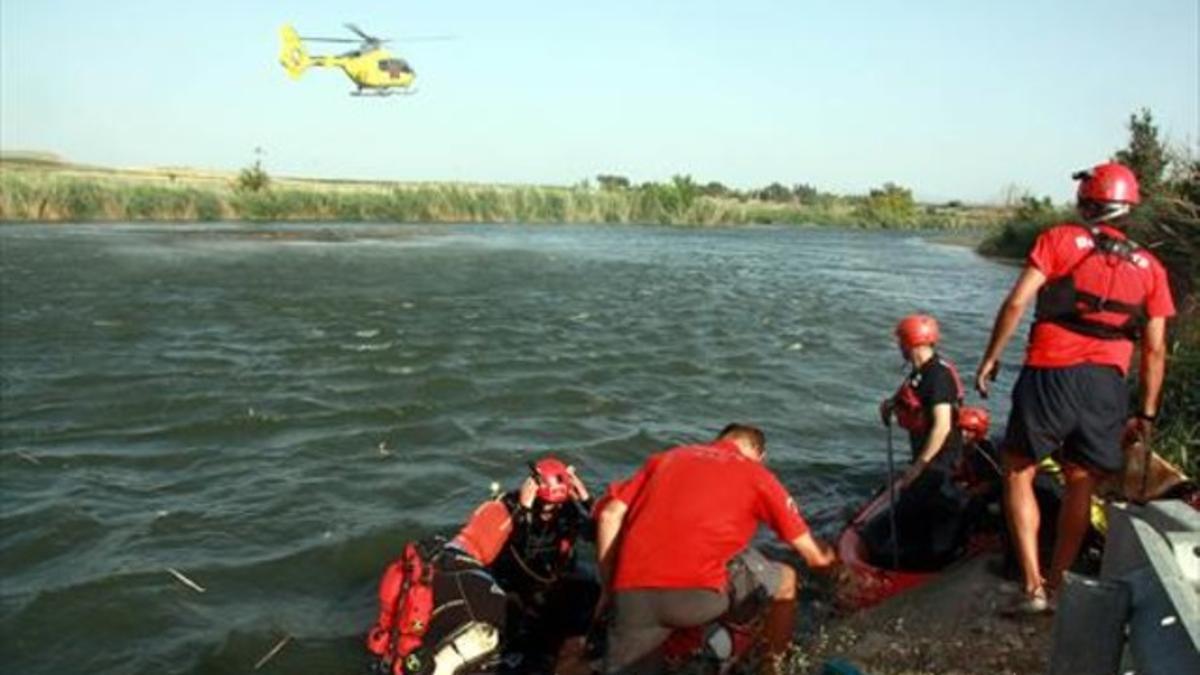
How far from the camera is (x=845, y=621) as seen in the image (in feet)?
21.3

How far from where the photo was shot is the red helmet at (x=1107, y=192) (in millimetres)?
5590

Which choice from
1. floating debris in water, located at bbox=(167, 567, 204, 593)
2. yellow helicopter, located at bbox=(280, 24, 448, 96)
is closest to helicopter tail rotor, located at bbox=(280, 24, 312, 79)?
yellow helicopter, located at bbox=(280, 24, 448, 96)

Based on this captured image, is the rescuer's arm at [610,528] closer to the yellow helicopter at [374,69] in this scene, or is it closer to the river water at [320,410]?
the river water at [320,410]

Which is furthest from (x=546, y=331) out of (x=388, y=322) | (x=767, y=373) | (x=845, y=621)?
(x=845, y=621)

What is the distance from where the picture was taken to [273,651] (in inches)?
275

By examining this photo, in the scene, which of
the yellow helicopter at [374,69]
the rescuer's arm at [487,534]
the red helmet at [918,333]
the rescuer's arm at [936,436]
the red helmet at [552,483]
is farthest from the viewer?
the yellow helicopter at [374,69]

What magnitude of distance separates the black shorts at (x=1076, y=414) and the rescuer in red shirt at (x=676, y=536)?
1456 mm

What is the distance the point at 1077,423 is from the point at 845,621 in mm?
1798

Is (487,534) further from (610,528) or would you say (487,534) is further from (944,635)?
(944,635)

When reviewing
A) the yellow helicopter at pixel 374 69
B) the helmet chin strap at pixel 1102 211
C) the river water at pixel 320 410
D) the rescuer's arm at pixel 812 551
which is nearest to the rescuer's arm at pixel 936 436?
the rescuer's arm at pixel 812 551

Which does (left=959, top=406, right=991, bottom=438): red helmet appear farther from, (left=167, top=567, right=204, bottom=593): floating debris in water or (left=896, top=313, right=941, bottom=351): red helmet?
(left=167, top=567, right=204, bottom=593): floating debris in water

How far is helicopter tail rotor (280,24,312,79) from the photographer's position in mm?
46469

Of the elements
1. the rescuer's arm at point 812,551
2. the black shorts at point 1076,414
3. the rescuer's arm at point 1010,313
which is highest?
the rescuer's arm at point 1010,313

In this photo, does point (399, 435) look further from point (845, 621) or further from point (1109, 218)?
point (1109, 218)
